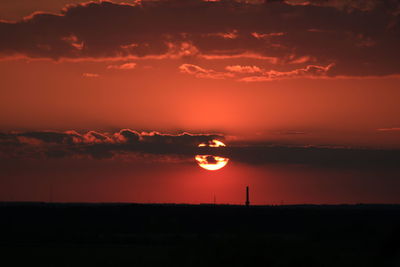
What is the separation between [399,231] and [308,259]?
1153 inches

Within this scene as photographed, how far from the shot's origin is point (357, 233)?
89000 millimetres

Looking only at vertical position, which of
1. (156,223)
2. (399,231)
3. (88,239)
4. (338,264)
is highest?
(156,223)

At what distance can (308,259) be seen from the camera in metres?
39.4

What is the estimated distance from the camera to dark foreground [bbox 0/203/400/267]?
135ft

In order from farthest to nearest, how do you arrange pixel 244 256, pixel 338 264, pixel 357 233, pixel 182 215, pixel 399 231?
pixel 182 215 < pixel 357 233 < pixel 244 256 < pixel 338 264 < pixel 399 231

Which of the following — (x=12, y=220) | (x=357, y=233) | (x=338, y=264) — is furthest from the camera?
(x=12, y=220)

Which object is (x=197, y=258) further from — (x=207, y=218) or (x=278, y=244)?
(x=207, y=218)

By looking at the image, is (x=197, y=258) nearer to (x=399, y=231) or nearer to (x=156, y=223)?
(x=399, y=231)

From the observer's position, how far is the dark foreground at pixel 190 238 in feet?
135

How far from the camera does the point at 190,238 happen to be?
2795 inches

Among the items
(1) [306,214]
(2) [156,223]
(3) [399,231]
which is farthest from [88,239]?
(3) [399,231]

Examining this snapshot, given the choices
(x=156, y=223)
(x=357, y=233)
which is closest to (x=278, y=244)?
(x=357, y=233)

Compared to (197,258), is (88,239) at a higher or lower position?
higher

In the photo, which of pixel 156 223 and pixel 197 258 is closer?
pixel 197 258
